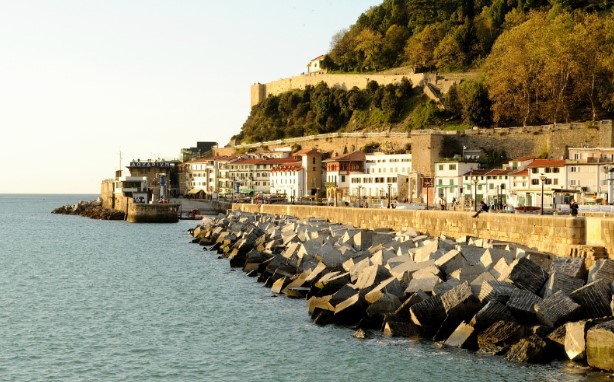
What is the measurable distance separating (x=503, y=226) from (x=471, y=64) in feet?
200

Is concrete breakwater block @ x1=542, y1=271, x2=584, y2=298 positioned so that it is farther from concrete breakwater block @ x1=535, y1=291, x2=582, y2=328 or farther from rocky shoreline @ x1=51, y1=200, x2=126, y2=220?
rocky shoreline @ x1=51, y1=200, x2=126, y2=220

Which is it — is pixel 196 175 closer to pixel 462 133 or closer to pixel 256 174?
pixel 256 174

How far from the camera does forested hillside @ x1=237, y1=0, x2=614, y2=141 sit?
6384cm

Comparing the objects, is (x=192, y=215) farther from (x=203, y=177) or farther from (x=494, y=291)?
(x=494, y=291)

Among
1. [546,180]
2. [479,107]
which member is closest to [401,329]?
[546,180]

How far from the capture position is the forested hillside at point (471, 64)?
6384 centimetres

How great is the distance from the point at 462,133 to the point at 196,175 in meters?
47.4

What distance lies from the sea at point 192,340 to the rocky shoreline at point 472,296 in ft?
1.34

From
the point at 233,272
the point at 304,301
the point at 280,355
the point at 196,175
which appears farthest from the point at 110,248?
the point at 196,175

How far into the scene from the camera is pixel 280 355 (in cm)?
1775

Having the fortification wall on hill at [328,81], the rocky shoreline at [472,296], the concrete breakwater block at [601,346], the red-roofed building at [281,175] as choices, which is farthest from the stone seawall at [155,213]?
the concrete breakwater block at [601,346]

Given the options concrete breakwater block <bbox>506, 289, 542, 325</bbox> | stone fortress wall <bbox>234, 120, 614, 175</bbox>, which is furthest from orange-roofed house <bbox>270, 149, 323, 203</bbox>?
concrete breakwater block <bbox>506, 289, 542, 325</bbox>

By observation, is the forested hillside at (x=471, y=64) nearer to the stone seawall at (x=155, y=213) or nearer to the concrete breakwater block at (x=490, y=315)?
the stone seawall at (x=155, y=213)

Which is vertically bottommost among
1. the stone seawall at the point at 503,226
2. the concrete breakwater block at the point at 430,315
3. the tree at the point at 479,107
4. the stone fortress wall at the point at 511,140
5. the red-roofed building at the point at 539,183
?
the concrete breakwater block at the point at 430,315
